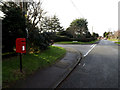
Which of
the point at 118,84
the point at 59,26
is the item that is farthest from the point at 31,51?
the point at 59,26

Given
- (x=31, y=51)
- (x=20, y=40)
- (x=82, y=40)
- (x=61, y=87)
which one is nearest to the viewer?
(x=61, y=87)

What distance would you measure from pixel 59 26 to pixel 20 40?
36117mm

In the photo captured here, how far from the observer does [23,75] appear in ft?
11.4

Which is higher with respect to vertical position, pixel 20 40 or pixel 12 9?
pixel 12 9

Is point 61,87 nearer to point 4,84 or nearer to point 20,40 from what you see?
→ point 4,84

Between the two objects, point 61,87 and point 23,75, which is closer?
point 61,87

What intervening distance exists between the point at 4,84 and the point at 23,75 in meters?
0.76

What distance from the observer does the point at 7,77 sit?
10.3 feet

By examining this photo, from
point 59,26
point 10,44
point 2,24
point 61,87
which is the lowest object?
point 61,87

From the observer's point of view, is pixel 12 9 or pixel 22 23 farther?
pixel 22 23

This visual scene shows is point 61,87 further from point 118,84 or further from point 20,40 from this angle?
point 20,40

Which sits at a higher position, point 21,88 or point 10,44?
point 10,44

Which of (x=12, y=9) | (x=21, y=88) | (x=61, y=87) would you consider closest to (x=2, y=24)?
(x=12, y=9)

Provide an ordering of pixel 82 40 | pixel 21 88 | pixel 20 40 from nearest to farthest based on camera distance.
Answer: pixel 21 88
pixel 20 40
pixel 82 40
